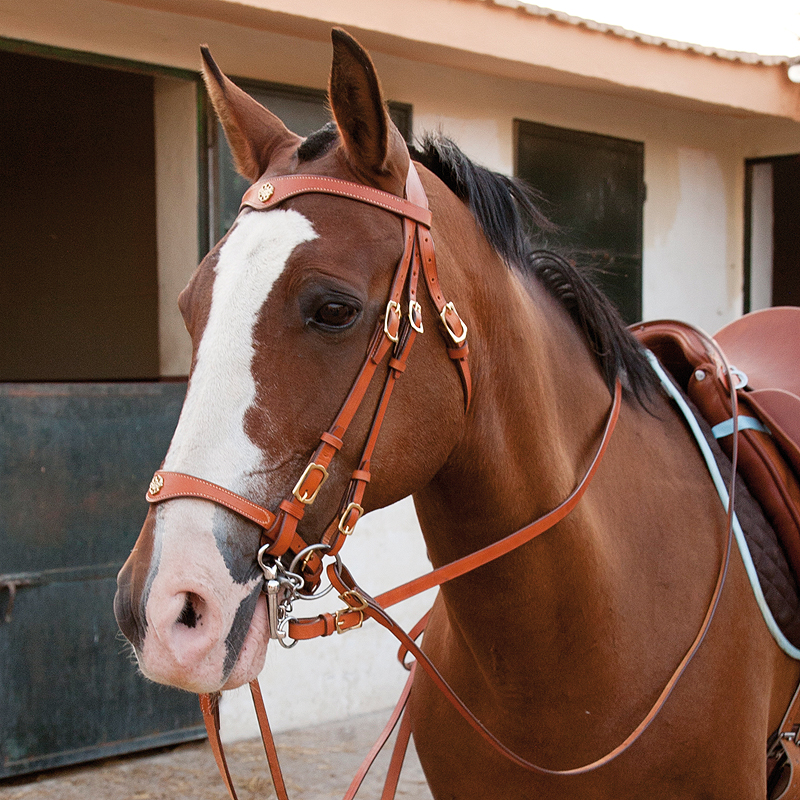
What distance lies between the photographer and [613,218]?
527 centimetres

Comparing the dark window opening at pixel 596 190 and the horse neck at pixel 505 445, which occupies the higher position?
the dark window opening at pixel 596 190

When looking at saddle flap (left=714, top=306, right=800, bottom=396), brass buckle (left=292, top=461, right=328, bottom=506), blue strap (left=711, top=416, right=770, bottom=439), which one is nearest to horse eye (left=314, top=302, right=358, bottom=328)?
brass buckle (left=292, top=461, right=328, bottom=506)

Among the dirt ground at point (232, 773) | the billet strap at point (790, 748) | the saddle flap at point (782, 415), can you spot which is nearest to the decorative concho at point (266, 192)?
the saddle flap at point (782, 415)

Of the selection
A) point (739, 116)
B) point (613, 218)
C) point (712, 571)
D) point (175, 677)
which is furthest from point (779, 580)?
point (739, 116)

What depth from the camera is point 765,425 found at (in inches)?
88.9

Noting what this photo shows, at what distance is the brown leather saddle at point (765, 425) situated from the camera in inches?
80.0

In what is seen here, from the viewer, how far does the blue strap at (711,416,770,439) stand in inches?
84.7

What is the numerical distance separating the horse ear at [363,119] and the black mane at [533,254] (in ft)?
0.70

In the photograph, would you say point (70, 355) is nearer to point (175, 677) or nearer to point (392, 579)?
point (392, 579)

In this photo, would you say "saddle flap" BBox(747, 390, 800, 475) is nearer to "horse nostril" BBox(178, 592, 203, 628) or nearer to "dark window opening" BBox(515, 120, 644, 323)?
"horse nostril" BBox(178, 592, 203, 628)

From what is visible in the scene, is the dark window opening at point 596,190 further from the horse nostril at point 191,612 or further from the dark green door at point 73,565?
the horse nostril at point 191,612

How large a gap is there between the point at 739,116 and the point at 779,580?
4.52m

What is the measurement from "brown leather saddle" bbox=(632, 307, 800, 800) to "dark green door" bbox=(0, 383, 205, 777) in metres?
2.34

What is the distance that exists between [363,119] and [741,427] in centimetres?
125
